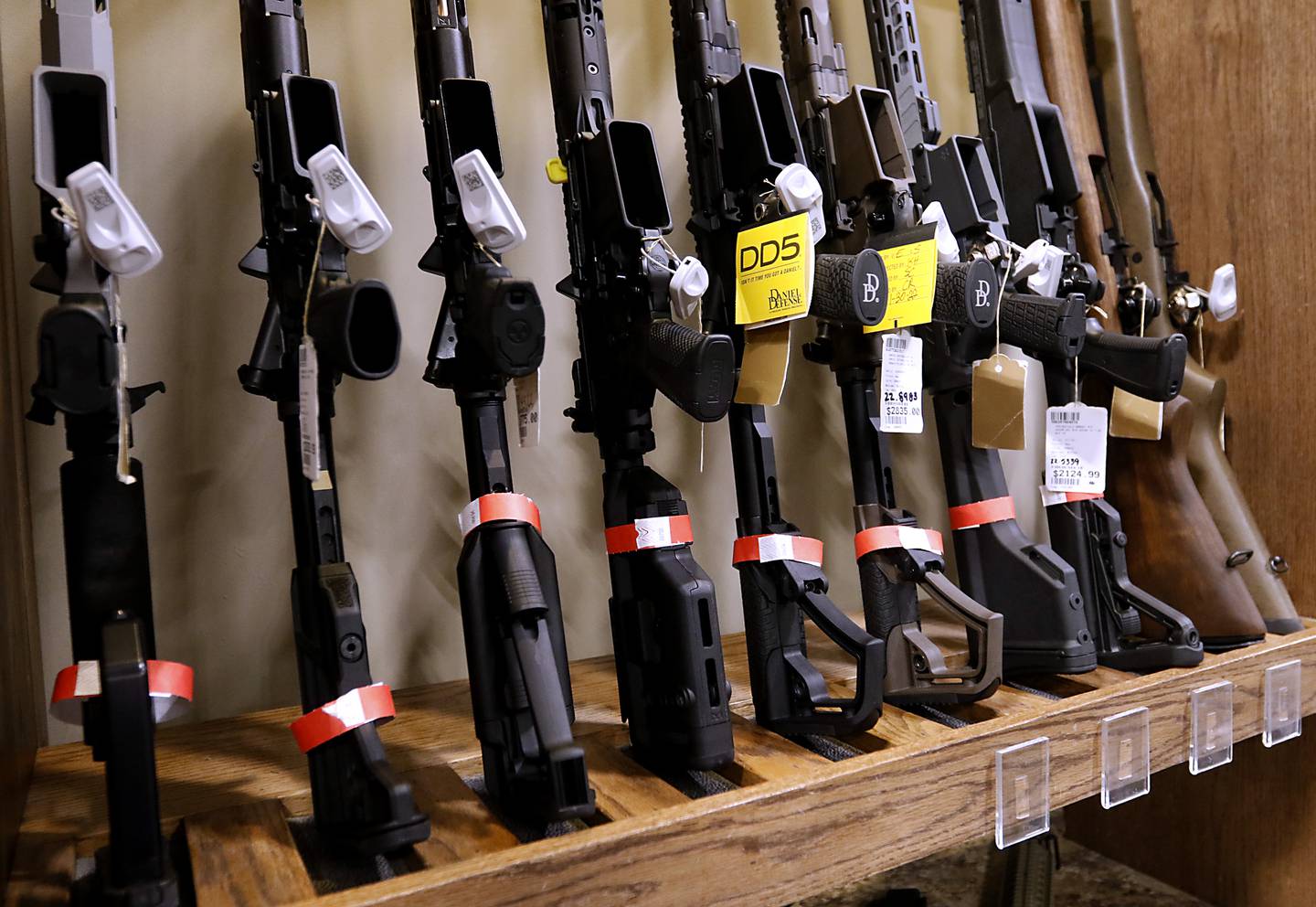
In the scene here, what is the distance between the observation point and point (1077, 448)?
3.48 feet

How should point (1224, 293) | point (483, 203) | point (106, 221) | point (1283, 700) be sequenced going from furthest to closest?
point (1224, 293) → point (1283, 700) → point (483, 203) → point (106, 221)

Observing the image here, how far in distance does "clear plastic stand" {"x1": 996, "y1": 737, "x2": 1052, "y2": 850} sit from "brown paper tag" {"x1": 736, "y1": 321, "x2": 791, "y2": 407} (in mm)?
363

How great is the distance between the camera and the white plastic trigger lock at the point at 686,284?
797 mm

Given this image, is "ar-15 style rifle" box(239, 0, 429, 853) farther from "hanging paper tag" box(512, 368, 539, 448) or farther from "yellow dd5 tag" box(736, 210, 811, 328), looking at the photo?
"yellow dd5 tag" box(736, 210, 811, 328)

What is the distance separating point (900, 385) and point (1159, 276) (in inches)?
22.6

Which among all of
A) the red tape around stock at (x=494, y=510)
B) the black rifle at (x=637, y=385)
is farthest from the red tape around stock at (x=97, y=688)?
the black rifle at (x=637, y=385)

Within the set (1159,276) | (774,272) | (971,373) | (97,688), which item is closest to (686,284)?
(774,272)

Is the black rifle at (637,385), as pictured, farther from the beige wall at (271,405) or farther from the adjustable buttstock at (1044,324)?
the adjustable buttstock at (1044,324)

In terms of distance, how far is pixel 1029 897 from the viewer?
1.18 meters

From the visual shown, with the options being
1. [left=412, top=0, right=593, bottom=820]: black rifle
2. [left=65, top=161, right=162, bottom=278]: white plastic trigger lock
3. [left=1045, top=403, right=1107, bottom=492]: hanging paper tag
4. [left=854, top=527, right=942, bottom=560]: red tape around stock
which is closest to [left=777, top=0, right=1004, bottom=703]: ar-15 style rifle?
[left=854, top=527, right=942, bottom=560]: red tape around stock

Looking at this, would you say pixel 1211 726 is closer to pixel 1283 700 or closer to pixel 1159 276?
pixel 1283 700

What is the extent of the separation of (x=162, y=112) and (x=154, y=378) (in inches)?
10.7

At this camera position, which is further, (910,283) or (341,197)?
(910,283)

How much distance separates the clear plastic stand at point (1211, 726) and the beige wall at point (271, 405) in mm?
531
